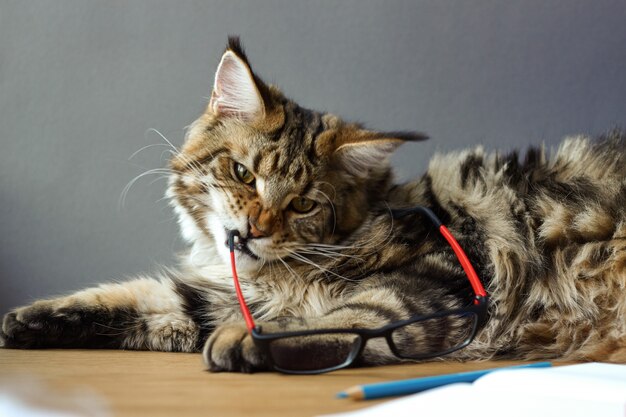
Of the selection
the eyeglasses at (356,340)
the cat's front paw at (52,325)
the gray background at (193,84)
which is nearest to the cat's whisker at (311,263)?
the eyeglasses at (356,340)

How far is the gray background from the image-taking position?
1.91 m

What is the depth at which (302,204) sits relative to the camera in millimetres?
1301

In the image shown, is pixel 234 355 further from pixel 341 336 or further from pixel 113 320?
pixel 113 320

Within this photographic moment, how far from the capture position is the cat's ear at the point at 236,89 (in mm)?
1288

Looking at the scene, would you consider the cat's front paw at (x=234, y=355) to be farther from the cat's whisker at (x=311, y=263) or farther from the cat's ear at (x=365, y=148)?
the cat's ear at (x=365, y=148)

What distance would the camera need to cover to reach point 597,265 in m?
1.26

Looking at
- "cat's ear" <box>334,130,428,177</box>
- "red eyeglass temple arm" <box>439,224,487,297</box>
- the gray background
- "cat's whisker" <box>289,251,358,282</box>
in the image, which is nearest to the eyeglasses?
"red eyeglass temple arm" <box>439,224,487,297</box>

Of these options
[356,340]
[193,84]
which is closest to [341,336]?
[356,340]

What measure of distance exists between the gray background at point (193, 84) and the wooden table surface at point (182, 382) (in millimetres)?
893

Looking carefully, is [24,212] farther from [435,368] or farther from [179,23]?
[435,368]

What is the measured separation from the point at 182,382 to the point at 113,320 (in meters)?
0.48

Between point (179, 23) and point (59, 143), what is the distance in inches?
20.5

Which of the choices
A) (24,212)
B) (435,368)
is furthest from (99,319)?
(24,212)

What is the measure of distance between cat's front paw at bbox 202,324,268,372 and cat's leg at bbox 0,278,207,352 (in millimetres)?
334
